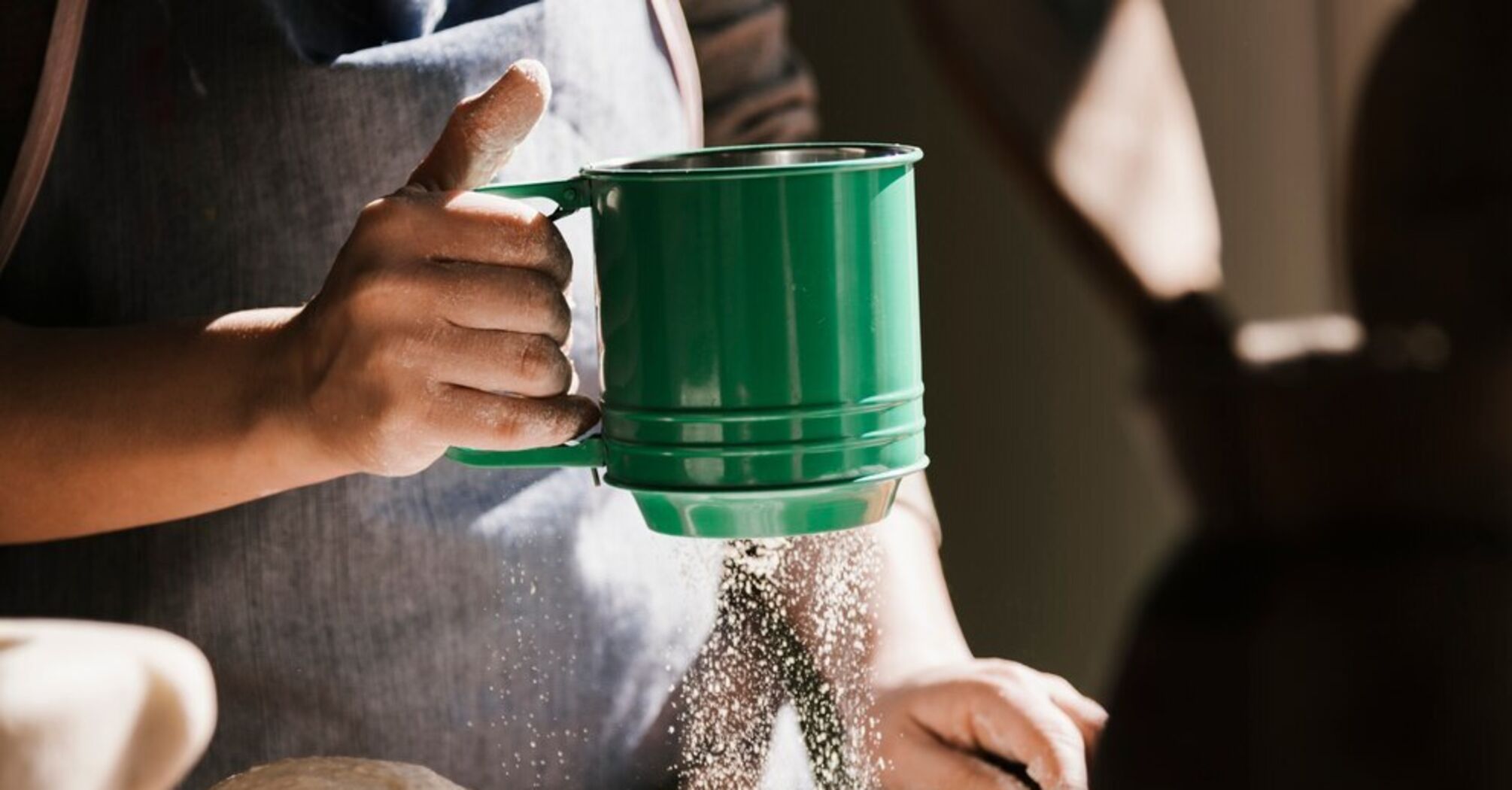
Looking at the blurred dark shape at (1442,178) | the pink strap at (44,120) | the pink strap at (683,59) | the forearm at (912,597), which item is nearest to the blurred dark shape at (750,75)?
the pink strap at (683,59)

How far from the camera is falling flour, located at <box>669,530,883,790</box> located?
3.12 feet

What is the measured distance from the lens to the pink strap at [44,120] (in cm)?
78

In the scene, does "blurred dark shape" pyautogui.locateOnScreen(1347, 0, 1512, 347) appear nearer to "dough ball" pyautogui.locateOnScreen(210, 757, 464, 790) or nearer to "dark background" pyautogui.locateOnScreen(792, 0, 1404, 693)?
"dark background" pyautogui.locateOnScreen(792, 0, 1404, 693)

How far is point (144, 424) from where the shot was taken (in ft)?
2.43

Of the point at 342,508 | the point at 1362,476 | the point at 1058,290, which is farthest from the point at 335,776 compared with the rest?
the point at 1362,476

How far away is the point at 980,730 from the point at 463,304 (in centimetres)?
37

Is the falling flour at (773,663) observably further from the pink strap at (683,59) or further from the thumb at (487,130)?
the thumb at (487,130)

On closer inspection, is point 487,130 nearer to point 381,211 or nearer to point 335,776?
point 381,211

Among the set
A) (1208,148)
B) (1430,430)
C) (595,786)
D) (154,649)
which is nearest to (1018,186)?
(1208,148)

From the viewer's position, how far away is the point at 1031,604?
69 centimetres

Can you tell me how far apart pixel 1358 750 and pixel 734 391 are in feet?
0.86

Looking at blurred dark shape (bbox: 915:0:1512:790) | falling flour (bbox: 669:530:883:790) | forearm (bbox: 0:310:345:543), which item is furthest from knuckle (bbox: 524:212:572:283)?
falling flour (bbox: 669:530:883:790)

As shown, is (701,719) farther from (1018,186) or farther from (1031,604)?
(1018,186)

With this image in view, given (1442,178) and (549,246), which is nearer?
(1442,178)
